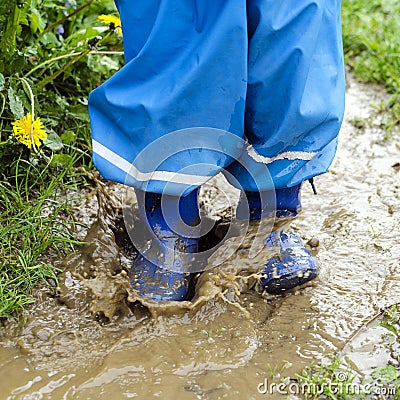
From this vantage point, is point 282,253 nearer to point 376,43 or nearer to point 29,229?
point 29,229

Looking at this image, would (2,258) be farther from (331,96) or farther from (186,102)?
(331,96)

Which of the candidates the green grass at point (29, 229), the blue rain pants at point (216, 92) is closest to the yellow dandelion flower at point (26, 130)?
the green grass at point (29, 229)

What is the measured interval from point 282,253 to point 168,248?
361mm

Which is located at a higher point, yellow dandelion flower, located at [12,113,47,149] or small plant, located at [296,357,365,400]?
yellow dandelion flower, located at [12,113,47,149]

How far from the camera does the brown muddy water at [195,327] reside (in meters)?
1.76

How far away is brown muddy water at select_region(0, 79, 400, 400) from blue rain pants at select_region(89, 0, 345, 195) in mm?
357

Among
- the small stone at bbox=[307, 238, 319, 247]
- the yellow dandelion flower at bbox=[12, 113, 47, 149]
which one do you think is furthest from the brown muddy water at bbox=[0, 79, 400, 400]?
the yellow dandelion flower at bbox=[12, 113, 47, 149]

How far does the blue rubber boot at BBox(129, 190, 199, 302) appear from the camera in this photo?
203 centimetres

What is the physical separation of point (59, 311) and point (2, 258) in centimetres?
28
